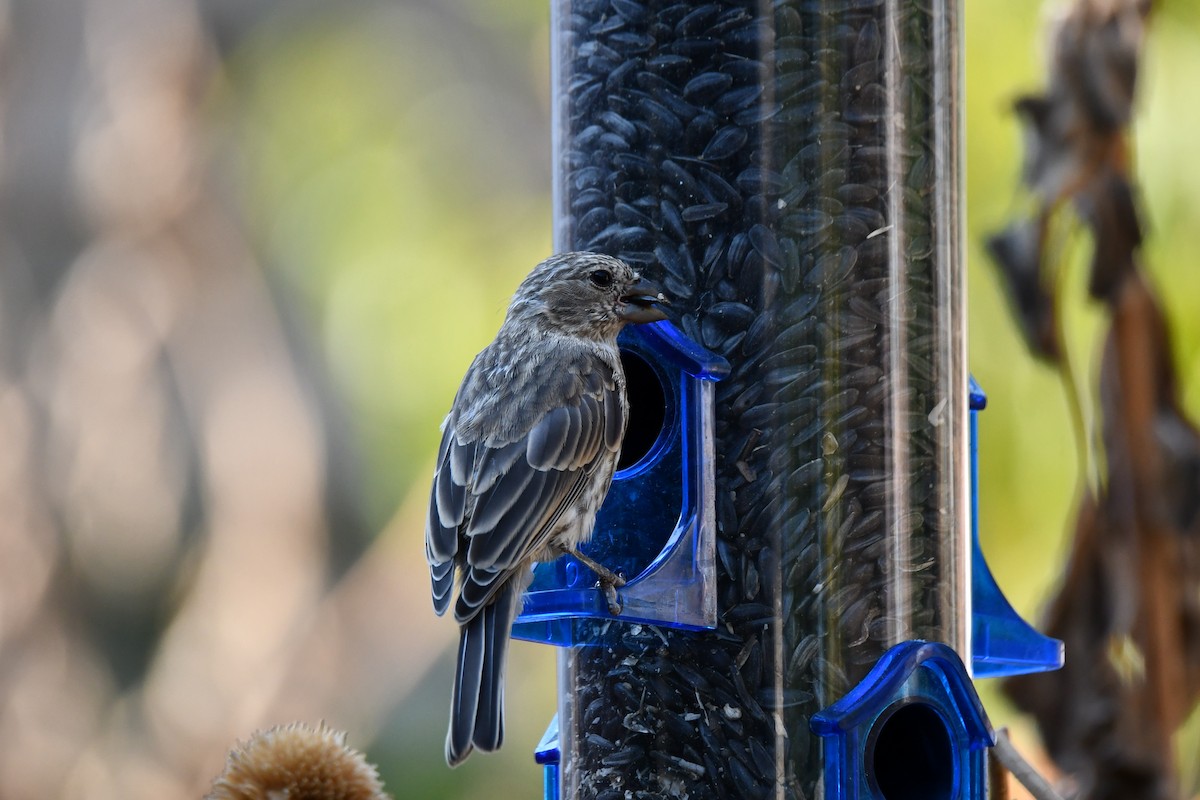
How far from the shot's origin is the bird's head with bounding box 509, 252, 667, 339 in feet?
14.2

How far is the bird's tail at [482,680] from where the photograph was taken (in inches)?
156

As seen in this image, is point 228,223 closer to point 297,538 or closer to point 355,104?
point 355,104

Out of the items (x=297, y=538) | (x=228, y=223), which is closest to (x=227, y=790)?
(x=297, y=538)

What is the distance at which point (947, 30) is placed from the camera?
4461 mm

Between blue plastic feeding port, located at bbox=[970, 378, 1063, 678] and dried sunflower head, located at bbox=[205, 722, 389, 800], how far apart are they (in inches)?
74.5

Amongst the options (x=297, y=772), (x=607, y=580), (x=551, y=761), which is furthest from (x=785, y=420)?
(x=297, y=772)

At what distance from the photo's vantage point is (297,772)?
325 centimetres

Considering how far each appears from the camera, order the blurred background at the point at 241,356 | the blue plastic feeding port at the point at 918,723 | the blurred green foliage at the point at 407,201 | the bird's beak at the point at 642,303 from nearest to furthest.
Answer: the blue plastic feeding port at the point at 918,723 → the bird's beak at the point at 642,303 → the blurred green foliage at the point at 407,201 → the blurred background at the point at 241,356

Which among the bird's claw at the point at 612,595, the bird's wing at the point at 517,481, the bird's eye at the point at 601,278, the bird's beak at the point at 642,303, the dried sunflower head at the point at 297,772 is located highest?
the bird's eye at the point at 601,278

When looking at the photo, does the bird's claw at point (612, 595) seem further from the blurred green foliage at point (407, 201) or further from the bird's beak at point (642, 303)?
the blurred green foliage at point (407, 201)

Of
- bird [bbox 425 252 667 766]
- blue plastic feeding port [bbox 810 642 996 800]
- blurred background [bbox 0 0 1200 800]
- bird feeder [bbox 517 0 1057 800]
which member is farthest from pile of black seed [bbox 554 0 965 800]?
blurred background [bbox 0 0 1200 800]

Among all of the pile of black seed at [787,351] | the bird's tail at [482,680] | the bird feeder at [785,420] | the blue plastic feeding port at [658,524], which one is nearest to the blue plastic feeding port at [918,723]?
the bird feeder at [785,420]

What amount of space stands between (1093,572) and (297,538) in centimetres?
954

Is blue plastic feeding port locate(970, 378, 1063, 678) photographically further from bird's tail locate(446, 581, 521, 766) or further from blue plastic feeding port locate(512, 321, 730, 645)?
bird's tail locate(446, 581, 521, 766)
